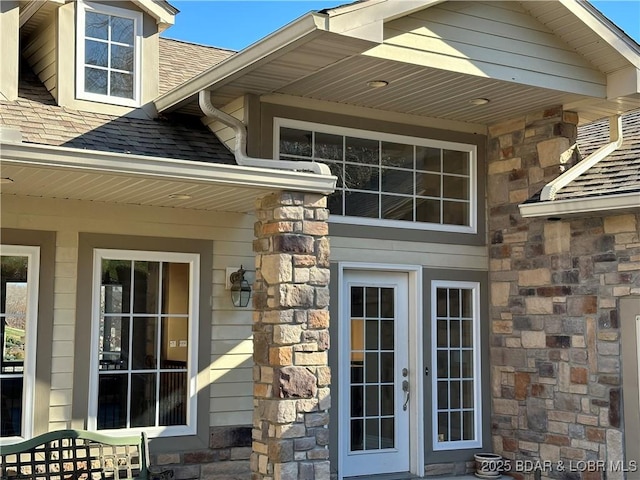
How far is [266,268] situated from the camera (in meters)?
6.55

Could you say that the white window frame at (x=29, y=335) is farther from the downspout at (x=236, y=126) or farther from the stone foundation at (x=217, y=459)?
the downspout at (x=236, y=126)

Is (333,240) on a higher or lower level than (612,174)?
lower

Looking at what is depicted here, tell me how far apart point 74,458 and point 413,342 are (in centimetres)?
350

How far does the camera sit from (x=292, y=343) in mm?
6375

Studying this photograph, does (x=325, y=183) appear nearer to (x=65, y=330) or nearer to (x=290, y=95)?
(x=290, y=95)

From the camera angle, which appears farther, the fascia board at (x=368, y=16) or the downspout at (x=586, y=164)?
the downspout at (x=586, y=164)

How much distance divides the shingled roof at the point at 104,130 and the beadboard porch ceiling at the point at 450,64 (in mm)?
270

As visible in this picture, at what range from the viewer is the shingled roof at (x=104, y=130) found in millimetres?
6824

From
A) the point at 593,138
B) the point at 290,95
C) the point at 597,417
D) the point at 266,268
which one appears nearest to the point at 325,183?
the point at 266,268

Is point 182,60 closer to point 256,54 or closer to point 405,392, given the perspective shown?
point 256,54

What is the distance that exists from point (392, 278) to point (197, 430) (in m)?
2.47

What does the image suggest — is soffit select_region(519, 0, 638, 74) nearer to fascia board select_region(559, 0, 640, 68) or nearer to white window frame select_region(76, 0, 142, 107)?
fascia board select_region(559, 0, 640, 68)

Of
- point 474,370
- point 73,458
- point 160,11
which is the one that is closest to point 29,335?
point 73,458

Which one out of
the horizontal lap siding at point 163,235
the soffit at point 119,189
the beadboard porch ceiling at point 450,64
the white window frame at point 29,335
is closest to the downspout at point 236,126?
the beadboard porch ceiling at point 450,64
